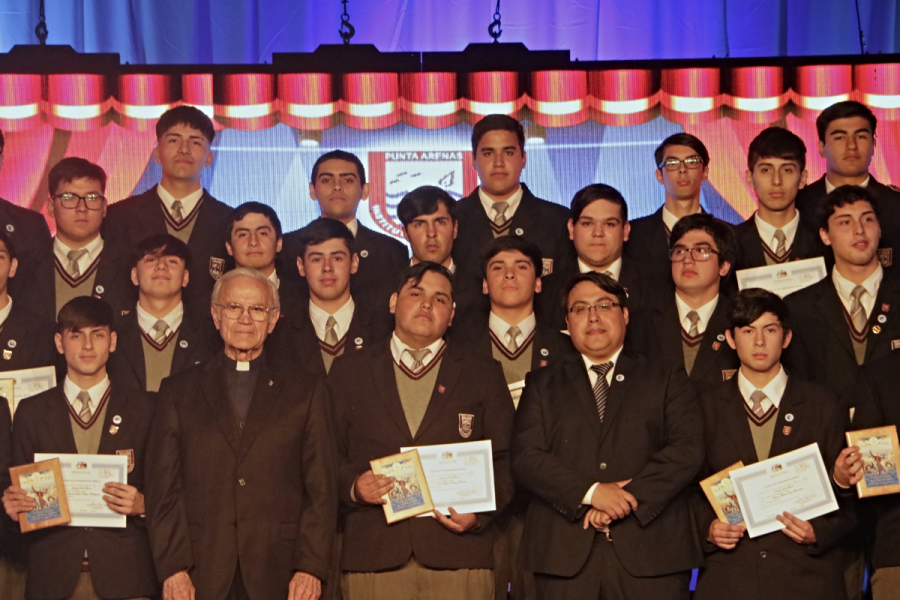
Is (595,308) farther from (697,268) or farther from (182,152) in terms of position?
(182,152)

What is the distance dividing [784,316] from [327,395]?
2.12 meters

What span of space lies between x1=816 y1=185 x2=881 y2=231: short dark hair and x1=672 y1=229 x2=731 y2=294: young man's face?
23.0 inches

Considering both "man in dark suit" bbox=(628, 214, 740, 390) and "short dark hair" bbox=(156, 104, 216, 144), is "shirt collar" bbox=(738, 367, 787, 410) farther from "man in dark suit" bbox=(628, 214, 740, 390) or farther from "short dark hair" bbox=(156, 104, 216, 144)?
"short dark hair" bbox=(156, 104, 216, 144)

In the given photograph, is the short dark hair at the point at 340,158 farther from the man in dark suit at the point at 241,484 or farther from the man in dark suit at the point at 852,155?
the man in dark suit at the point at 852,155

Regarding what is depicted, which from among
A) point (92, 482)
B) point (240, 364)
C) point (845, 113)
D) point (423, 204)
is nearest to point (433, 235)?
point (423, 204)

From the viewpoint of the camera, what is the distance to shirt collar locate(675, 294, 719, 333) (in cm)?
559

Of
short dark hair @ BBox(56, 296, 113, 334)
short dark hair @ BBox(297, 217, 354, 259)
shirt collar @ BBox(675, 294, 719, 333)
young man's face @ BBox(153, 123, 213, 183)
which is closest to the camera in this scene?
short dark hair @ BBox(56, 296, 113, 334)

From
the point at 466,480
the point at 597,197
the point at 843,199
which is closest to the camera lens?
the point at 466,480

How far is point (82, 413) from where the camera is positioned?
16.7 feet

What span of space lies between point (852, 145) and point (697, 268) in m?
1.50

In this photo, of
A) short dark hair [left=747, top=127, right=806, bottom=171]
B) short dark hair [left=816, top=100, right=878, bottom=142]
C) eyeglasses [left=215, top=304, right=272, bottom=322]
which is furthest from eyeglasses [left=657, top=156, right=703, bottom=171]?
eyeglasses [left=215, top=304, right=272, bottom=322]

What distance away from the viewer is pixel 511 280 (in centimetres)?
561

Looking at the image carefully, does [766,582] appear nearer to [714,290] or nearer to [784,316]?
[784,316]

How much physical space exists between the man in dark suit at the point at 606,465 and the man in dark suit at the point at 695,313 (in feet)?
1.92
